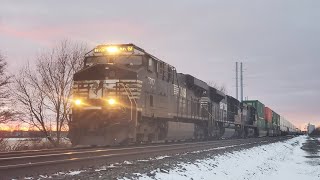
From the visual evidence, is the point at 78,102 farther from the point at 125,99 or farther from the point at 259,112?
the point at 259,112

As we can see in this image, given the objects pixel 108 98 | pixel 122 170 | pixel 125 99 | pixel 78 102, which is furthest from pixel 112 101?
pixel 122 170

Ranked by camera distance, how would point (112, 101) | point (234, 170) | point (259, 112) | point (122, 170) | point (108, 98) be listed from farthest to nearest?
point (259, 112)
point (108, 98)
point (112, 101)
point (234, 170)
point (122, 170)

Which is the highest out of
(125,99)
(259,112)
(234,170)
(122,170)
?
(259,112)

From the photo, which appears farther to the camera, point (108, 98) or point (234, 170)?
point (108, 98)

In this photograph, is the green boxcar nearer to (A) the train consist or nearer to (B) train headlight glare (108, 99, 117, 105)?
(A) the train consist

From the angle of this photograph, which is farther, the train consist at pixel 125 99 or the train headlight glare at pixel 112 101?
the train headlight glare at pixel 112 101

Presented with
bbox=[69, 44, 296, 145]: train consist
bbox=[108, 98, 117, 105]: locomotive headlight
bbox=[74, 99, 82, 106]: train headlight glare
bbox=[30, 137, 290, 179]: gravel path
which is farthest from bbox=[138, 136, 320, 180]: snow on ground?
bbox=[74, 99, 82, 106]: train headlight glare

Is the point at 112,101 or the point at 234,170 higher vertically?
the point at 112,101

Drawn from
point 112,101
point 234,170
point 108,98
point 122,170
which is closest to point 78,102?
point 108,98

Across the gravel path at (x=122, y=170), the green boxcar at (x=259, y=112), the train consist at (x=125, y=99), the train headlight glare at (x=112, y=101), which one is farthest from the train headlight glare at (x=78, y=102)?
the green boxcar at (x=259, y=112)

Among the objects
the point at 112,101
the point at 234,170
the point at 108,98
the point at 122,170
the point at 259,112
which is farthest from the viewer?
the point at 259,112

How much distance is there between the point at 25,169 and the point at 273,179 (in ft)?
34.1

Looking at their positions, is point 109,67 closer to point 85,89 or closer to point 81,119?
point 85,89

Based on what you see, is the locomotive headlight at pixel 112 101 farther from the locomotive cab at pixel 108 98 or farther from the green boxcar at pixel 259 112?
the green boxcar at pixel 259 112
